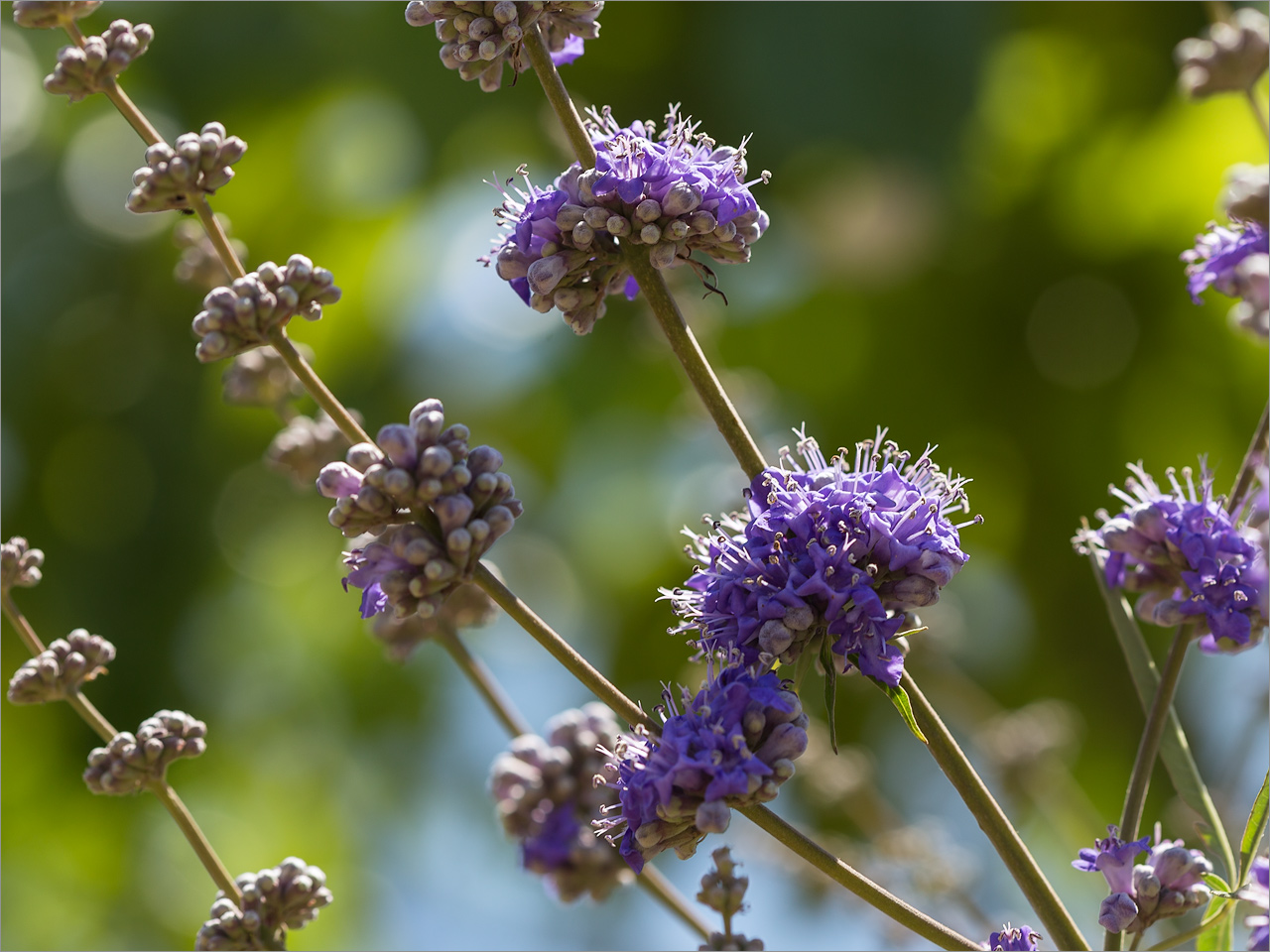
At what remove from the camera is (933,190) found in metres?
8.15

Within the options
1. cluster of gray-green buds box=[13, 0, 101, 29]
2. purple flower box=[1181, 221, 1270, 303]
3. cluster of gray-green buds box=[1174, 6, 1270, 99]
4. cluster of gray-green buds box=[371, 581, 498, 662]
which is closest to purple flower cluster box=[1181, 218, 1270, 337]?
purple flower box=[1181, 221, 1270, 303]

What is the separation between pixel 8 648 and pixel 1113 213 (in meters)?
8.33

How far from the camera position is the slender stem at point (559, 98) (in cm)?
189

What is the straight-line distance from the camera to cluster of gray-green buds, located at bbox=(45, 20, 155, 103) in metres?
2.02

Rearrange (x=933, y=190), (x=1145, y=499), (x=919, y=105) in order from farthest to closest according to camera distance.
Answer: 1. (x=933, y=190)
2. (x=919, y=105)
3. (x=1145, y=499)

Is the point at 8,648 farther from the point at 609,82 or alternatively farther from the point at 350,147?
the point at 609,82

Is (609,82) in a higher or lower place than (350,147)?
higher

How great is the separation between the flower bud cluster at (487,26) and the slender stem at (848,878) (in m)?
1.21

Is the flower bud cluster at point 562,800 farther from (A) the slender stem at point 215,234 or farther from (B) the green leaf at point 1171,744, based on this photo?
(A) the slender stem at point 215,234

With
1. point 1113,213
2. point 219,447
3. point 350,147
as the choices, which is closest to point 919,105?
point 1113,213

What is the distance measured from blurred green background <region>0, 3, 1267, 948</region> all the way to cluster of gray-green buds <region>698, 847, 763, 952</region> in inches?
195

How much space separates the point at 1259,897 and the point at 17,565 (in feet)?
6.85

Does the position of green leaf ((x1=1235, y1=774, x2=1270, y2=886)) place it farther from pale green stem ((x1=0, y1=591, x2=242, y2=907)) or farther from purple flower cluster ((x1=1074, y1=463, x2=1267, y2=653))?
pale green stem ((x1=0, y1=591, x2=242, y2=907))

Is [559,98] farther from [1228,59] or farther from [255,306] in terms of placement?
[1228,59]
